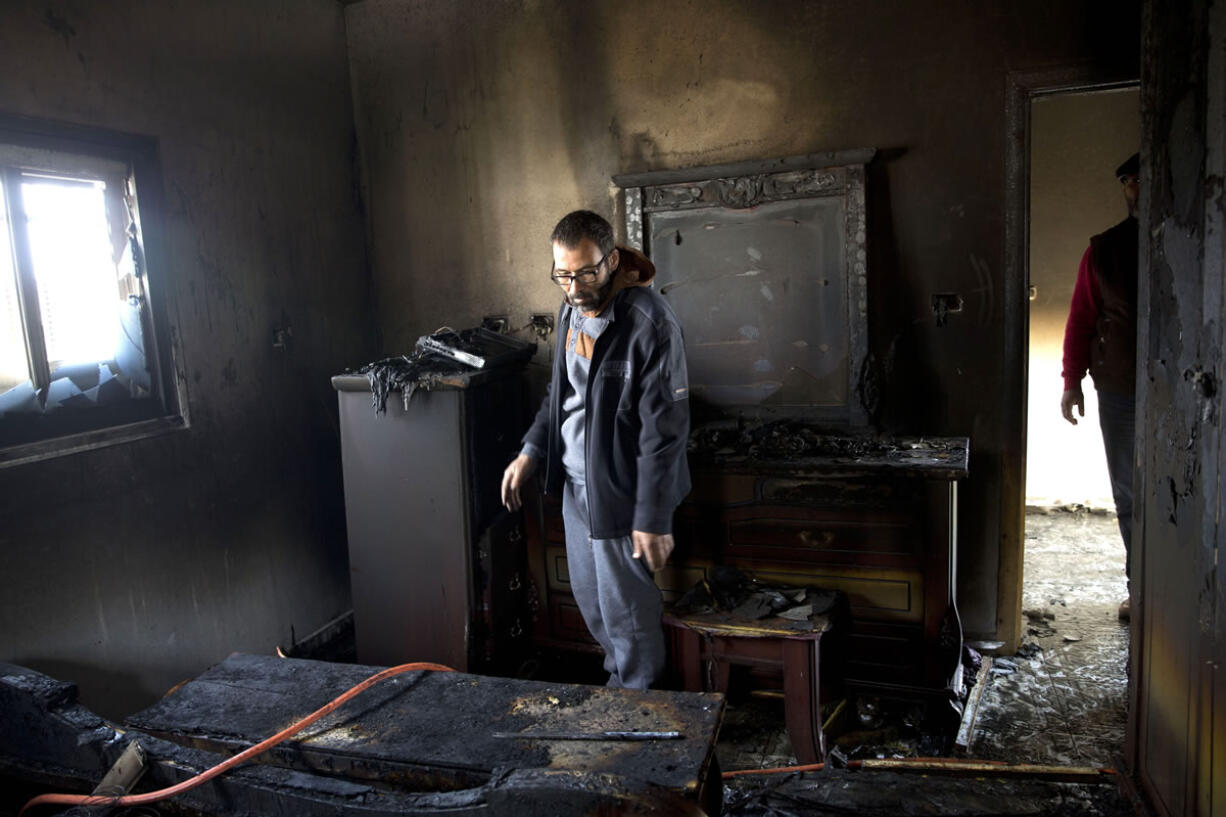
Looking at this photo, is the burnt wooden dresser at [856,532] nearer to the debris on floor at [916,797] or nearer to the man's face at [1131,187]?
the debris on floor at [916,797]

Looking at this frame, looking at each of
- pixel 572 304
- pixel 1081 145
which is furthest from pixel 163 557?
pixel 1081 145

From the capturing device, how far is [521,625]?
3.37m

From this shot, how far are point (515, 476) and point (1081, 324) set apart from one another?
2.34m

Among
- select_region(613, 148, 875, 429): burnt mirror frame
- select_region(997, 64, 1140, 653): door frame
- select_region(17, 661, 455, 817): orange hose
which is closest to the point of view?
select_region(17, 661, 455, 817): orange hose

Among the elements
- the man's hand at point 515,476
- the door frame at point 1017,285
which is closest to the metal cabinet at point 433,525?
the man's hand at point 515,476

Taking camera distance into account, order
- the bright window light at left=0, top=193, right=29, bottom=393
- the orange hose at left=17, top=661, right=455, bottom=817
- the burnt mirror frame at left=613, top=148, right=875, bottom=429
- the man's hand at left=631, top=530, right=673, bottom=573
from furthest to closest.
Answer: the burnt mirror frame at left=613, top=148, right=875, bottom=429 < the bright window light at left=0, top=193, right=29, bottom=393 < the man's hand at left=631, top=530, right=673, bottom=573 < the orange hose at left=17, top=661, right=455, bottom=817

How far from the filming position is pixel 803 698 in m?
2.58

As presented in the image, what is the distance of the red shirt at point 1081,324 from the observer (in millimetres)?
3180

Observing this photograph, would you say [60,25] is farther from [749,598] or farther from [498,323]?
[749,598]

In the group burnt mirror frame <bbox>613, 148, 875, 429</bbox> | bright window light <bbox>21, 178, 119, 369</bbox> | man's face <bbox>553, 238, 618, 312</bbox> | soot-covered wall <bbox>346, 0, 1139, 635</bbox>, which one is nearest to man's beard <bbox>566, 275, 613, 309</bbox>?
man's face <bbox>553, 238, 618, 312</bbox>

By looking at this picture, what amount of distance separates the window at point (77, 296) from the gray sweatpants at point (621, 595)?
5.39ft

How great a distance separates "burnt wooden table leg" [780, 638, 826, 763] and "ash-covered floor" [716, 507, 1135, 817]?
15cm

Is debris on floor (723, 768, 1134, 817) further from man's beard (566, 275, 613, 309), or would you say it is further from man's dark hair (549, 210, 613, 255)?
man's dark hair (549, 210, 613, 255)

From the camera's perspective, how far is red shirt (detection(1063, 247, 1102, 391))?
10.4 feet
